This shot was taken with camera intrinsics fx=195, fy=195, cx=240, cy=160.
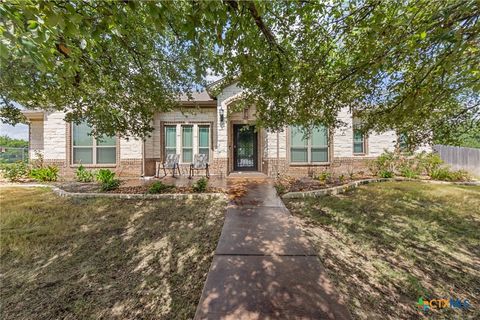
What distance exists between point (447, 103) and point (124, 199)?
852 cm

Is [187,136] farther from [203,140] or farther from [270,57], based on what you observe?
[270,57]

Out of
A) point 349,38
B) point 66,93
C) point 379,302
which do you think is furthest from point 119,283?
point 349,38

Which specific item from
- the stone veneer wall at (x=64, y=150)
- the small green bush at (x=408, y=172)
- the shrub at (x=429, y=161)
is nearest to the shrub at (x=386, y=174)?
the small green bush at (x=408, y=172)

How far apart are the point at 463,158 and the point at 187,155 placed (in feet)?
50.9

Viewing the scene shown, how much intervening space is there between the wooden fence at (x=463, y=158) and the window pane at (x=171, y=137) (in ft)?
48.3

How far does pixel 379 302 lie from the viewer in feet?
8.09

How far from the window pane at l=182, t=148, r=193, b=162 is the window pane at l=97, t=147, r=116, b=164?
11.7ft

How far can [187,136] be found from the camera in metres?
10.8

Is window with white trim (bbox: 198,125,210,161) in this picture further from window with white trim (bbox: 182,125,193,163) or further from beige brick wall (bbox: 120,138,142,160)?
beige brick wall (bbox: 120,138,142,160)

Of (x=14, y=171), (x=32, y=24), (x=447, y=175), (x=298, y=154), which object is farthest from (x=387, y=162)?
(x=14, y=171)

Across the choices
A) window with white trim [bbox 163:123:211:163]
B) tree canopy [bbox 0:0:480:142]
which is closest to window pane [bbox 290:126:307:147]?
window with white trim [bbox 163:123:211:163]

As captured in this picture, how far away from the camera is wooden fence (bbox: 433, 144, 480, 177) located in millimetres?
10484

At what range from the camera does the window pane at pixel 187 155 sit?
10.8 m

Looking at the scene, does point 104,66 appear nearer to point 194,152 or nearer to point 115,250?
point 115,250
